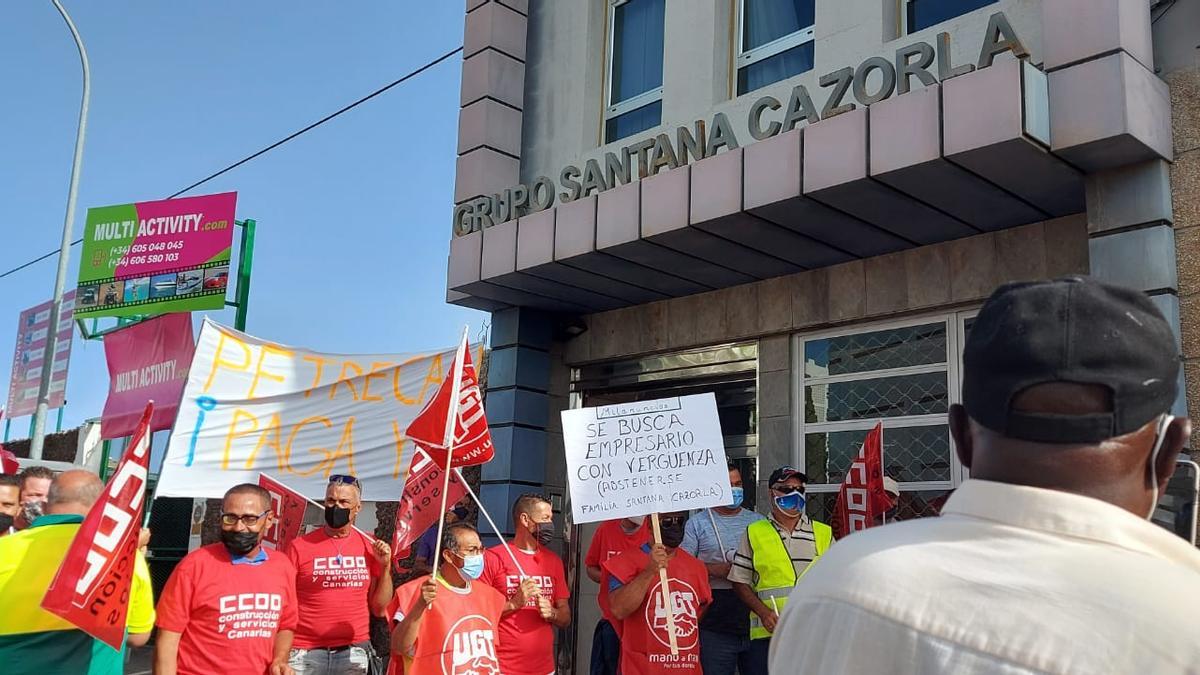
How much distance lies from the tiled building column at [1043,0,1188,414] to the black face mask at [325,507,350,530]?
4919mm

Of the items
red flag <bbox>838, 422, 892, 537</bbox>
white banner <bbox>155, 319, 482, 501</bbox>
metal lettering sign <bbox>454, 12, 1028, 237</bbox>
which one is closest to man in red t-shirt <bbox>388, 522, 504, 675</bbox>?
red flag <bbox>838, 422, 892, 537</bbox>

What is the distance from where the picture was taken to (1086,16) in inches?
245

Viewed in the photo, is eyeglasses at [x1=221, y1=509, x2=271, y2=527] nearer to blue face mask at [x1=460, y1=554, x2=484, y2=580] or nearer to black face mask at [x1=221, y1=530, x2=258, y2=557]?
black face mask at [x1=221, y1=530, x2=258, y2=557]

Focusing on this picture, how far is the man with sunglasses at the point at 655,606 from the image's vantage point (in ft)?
19.3

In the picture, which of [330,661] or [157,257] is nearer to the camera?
[330,661]

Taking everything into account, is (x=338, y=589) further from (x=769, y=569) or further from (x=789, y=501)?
(x=789, y=501)

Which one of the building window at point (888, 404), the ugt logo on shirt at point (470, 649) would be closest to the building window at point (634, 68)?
the building window at point (888, 404)

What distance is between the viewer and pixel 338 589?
21.1ft

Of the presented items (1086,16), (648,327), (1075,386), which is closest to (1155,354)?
(1075,386)

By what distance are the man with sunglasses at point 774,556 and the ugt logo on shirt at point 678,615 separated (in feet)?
1.65

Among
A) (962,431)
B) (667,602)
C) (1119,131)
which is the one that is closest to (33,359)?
(667,602)

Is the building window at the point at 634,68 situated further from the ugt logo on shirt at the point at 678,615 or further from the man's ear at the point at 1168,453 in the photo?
the man's ear at the point at 1168,453

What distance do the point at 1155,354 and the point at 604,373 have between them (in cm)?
948

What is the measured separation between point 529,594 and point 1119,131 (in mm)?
4282
